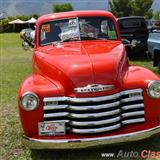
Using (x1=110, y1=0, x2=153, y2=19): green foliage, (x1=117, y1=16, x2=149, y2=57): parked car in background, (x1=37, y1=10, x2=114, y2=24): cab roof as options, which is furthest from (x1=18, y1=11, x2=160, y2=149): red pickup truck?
(x1=110, y1=0, x2=153, y2=19): green foliage

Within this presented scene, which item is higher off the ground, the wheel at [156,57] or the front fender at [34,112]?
the front fender at [34,112]

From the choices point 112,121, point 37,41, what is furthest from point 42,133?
point 37,41

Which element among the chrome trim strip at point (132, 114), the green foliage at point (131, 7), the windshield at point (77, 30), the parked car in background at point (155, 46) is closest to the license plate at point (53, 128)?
the chrome trim strip at point (132, 114)

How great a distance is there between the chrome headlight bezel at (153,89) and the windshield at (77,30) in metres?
1.88

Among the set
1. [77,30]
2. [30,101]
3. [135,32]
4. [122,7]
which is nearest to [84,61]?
[30,101]

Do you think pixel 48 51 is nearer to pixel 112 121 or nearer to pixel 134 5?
pixel 112 121

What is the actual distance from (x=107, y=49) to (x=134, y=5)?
57656 millimetres

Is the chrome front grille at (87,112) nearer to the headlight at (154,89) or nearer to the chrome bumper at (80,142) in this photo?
the chrome bumper at (80,142)

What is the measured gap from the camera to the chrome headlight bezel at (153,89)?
19.3ft

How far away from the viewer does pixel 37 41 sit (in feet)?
25.3

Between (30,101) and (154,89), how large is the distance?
5.36 ft

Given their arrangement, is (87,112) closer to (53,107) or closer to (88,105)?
(88,105)

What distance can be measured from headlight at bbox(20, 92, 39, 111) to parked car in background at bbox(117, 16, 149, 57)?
11.6m

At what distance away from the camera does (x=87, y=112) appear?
564 cm
